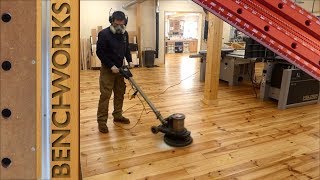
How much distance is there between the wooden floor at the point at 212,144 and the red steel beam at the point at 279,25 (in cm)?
167

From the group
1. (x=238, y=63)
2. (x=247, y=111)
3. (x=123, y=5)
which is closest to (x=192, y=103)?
(x=247, y=111)

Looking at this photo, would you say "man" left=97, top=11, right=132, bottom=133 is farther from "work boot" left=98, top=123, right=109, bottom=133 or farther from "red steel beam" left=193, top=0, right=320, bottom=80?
"red steel beam" left=193, top=0, right=320, bottom=80

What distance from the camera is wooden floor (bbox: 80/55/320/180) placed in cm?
259

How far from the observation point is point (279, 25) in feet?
3.57

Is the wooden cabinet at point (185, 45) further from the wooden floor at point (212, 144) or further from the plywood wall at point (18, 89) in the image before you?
the plywood wall at point (18, 89)

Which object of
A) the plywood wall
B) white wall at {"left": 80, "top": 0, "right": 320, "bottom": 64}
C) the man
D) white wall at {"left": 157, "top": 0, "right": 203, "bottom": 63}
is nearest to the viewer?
the plywood wall

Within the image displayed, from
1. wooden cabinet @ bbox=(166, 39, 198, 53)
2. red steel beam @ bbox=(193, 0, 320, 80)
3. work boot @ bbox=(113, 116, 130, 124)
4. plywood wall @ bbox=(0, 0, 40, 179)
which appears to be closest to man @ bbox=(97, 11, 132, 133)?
work boot @ bbox=(113, 116, 130, 124)

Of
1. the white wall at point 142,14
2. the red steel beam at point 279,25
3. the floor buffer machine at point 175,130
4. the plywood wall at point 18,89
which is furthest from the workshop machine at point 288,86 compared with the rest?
the white wall at point 142,14

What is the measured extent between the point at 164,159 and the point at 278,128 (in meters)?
1.86

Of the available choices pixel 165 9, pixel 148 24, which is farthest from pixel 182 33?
pixel 148 24

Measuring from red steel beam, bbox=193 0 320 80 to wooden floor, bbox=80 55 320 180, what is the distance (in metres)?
1.67

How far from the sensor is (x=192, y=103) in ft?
15.8

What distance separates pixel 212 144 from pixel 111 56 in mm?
1615

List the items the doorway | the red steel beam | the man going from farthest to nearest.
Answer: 1. the doorway
2. the man
3. the red steel beam
